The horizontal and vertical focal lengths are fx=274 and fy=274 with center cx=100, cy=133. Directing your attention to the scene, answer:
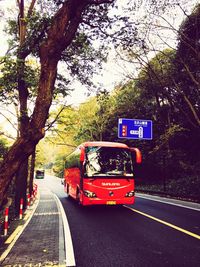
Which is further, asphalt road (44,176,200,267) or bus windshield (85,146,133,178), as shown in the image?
bus windshield (85,146,133,178)

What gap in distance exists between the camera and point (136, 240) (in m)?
7.45

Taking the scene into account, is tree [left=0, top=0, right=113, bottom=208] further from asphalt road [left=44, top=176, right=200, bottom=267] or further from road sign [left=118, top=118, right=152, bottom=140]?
road sign [left=118, top=118, right=152, bottom=140]

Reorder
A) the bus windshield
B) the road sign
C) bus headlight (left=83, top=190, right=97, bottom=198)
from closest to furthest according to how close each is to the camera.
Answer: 1. bus headlight (left=83, top=190, right=97, bottom=198)
2. the bus windshield
3. the road sign

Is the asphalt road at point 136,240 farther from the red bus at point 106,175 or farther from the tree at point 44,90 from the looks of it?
the tree at point 44,90

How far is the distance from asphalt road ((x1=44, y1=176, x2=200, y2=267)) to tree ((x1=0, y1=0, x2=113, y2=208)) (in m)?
2.61

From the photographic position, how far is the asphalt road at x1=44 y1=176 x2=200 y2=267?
228 inches

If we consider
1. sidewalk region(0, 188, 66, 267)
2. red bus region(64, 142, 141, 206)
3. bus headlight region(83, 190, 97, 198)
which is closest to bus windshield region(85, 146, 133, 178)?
red bus region(64, 142, 141, 206)

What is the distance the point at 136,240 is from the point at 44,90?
478cm

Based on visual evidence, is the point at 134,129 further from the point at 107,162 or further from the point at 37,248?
the point at 37,248

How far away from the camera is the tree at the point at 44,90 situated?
6.77 metres

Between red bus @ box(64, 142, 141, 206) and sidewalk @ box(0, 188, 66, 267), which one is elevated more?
red bus @ box(64, 142, 141, 206)

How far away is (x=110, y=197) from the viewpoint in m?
12.3

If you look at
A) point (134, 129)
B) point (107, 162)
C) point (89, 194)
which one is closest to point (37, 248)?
point (89, 194)

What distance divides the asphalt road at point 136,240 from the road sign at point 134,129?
44.3ft
